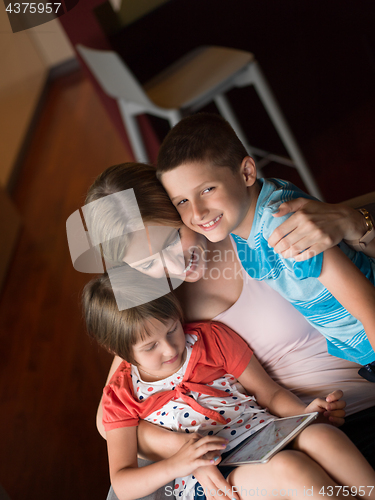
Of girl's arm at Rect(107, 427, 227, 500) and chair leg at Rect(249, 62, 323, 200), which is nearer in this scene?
girl's arm at Rect(107, 427, 227, 500)

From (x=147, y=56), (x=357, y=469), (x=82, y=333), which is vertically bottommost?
(x=357, y=469)

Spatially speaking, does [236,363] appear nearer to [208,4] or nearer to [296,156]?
[296,156]

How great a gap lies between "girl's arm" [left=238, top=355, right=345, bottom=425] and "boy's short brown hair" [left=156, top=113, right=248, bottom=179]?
0.33m

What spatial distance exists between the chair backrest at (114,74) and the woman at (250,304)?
68 cm

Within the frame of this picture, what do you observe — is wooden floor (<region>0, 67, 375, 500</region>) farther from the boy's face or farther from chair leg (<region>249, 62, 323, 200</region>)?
chair leg (<region>249, 62, 323, 200</region>)

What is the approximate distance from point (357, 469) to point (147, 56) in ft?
5.48

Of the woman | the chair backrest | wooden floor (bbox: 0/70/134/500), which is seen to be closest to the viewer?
wooden floor (bbox: 0/70/134/500)

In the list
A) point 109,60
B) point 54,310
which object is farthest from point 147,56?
point 54,310

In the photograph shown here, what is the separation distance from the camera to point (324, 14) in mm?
1869

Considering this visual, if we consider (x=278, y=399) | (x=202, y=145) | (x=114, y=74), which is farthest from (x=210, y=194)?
(x=114, y=74)

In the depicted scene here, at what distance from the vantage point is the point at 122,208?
59cm

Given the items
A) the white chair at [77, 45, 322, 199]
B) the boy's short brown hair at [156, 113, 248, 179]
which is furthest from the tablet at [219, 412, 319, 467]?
the white chair at [77, 45, 322, 199]

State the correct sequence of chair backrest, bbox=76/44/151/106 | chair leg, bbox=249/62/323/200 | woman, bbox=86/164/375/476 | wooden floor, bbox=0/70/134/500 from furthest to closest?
chair leg, bbox=249/62/323/200, chair backrest, bbox=76/44/151/106, woman, bbox=86/164/375/476, wooden floor, bbox=0/70/134/500

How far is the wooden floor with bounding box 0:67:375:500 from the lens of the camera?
0.49 metres
